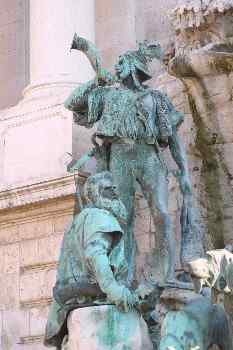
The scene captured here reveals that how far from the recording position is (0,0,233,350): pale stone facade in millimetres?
9320

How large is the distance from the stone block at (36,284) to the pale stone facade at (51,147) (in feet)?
0.04

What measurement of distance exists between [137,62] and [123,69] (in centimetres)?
16

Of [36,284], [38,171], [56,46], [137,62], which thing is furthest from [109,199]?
[56,46]

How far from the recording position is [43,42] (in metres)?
11.5

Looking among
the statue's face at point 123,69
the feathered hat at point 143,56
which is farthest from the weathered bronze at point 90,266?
the feathered hat at point 143,56

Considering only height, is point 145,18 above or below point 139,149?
above

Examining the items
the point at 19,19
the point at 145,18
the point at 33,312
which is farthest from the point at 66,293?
the point at 19,19

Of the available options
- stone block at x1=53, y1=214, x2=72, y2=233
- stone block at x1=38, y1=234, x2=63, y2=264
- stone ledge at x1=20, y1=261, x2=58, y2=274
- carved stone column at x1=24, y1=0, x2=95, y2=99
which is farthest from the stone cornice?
carved stone column at x1=24, y1=0, x2=95, y2=99

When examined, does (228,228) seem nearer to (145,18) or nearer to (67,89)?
(67,89)

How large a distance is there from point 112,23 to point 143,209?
4.08m

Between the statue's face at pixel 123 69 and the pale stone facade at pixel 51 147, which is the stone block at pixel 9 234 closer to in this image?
the pale stone facade at pixel 51 147

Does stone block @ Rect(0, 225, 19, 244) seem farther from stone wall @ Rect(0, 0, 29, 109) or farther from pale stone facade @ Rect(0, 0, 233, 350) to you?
stone wall @ Rect(0, 0, 29, 109)

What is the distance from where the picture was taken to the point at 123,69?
8.12 meters

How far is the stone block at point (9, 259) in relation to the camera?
1037 cm
